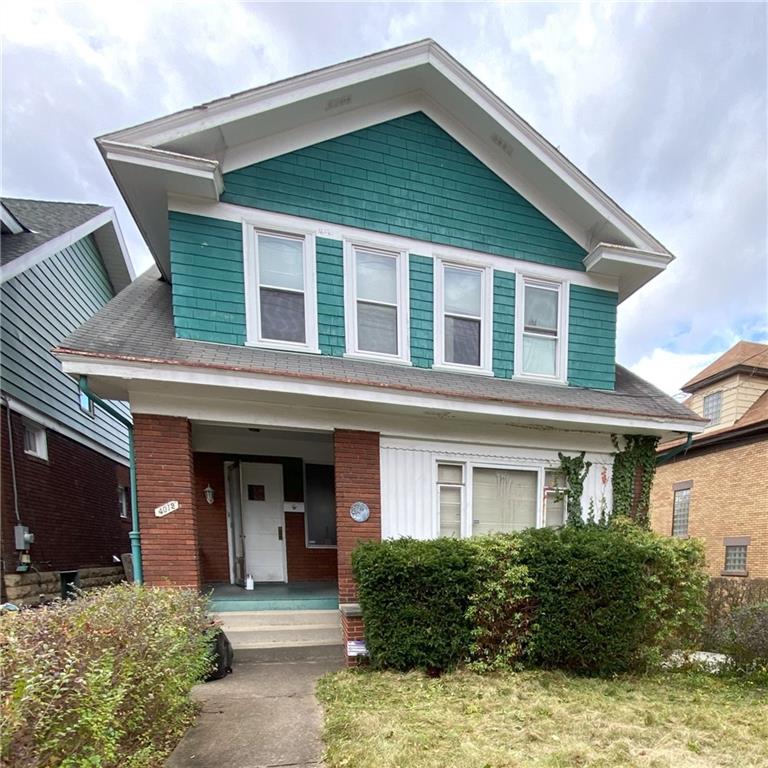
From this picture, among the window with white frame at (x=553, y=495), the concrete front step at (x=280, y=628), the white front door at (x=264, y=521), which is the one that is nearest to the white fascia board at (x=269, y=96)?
the white front door at (x=264, y=521)

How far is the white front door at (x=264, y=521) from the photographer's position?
23.7 ft

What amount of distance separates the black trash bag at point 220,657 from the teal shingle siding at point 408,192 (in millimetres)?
5125

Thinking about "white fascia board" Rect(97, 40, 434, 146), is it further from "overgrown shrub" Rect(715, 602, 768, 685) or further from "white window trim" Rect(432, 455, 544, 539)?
"overgrown shrub" Rect(715, 602, 768, 685)

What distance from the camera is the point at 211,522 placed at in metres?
7.09

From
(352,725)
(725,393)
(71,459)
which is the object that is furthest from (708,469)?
(71,459)

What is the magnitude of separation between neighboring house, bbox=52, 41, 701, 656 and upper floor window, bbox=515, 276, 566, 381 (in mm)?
35

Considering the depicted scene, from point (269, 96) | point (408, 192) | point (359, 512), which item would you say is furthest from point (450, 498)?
point (269, 96)

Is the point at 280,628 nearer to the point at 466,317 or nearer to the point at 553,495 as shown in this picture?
the point at 553,495

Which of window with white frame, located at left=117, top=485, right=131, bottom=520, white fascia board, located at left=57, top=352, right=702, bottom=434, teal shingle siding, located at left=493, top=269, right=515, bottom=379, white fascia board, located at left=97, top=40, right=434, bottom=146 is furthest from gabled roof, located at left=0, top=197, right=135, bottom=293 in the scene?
teal shingle siding, located at left=493, top=269, right=515, bottom=379

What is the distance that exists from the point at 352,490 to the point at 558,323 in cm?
420

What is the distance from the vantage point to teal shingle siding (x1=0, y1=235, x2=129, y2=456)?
7.15 m

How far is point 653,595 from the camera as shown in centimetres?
495

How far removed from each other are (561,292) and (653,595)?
4.39 meters

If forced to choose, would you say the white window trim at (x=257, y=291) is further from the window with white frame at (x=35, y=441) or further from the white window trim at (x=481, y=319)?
the window with white frame at (x=35, y=441)
